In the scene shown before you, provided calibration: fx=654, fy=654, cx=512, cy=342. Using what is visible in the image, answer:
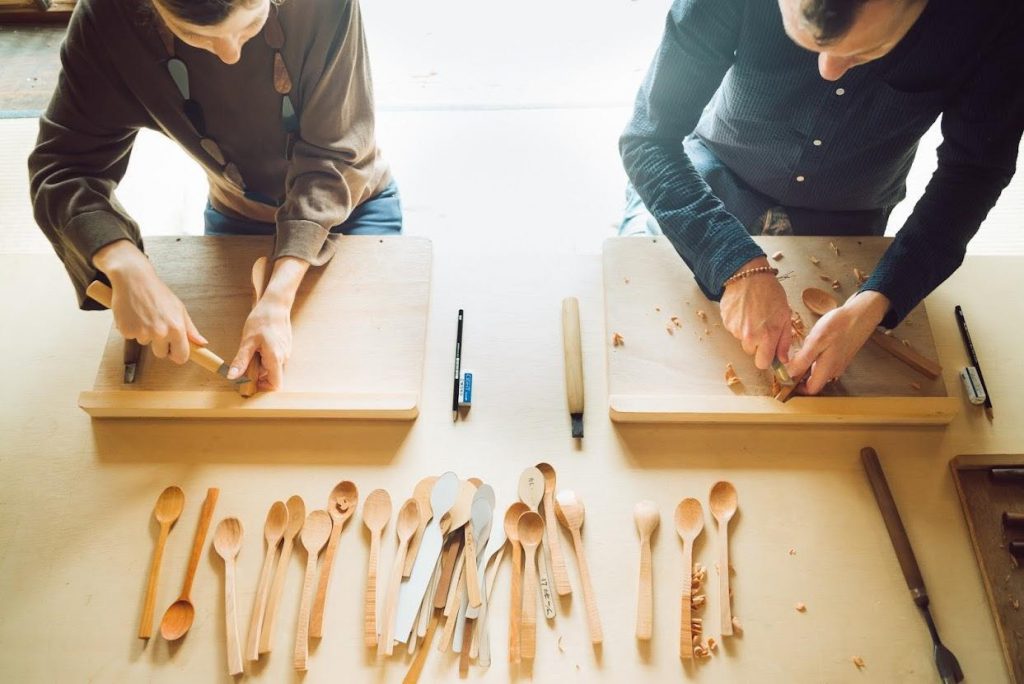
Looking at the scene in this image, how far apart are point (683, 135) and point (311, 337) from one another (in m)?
0.74

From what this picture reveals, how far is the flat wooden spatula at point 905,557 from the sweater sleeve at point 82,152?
1234mm

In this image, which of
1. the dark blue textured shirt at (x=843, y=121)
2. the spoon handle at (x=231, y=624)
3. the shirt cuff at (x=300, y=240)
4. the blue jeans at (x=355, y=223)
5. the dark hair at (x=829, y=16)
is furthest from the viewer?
the blue jeans at (x=355, y=223)

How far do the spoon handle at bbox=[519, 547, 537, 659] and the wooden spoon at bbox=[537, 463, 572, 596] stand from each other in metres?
0.03

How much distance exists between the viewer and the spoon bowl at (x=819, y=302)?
3.63 feet

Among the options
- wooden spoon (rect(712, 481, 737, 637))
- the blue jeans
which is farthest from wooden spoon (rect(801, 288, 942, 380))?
the blue jeans

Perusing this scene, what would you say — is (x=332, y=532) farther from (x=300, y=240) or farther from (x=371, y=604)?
(x=300, y=240)

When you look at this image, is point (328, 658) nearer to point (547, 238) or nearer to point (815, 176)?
point (815, 176)

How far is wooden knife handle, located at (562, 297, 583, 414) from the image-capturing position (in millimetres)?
1050

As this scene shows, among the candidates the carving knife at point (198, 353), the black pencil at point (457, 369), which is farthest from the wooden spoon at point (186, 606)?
the black pencil at point (457, 369)

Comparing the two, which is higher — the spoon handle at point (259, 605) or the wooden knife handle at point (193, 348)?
the wooden knife handle at point (193, 348)

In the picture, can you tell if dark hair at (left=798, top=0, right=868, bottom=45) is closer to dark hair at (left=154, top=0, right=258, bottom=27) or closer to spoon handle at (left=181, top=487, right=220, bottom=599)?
dark hair at (left=154, top=0, right=258, bottom=27)

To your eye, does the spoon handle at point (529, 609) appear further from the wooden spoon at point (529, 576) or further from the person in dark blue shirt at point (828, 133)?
the person in dark blue shirt at point (828, 133)

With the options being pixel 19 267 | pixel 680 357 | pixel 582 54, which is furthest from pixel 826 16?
pixel 582 54

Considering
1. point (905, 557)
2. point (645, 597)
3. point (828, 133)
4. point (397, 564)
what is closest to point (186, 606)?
point (397, 564)
